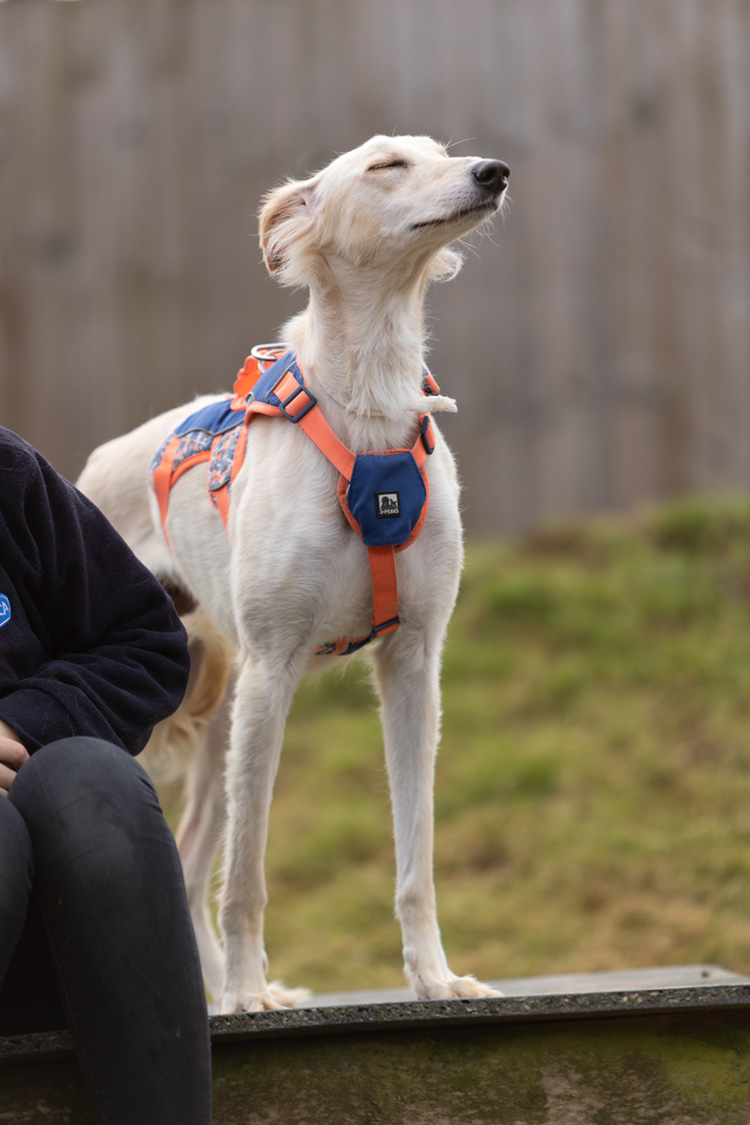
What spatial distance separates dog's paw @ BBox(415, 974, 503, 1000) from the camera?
215 cm

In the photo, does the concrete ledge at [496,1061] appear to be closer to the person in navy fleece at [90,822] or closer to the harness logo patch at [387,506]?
the person in navy fleece at [90,822]

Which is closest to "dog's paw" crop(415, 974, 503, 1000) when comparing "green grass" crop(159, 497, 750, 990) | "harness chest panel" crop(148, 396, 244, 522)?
"harness chest panel" crop(148, 396, 244, 522)

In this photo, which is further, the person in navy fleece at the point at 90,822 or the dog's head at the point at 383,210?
the dog's head at the point at 383,210

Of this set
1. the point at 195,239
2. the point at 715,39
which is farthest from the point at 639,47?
the point at 195,239

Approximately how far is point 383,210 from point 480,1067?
1.47 meters

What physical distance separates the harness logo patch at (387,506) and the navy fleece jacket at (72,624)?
0.50 m

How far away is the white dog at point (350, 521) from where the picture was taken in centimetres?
224

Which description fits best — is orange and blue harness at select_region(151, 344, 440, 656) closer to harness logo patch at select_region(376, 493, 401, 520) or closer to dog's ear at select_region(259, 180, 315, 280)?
harness logo patch at select_region(376, 493, 401, 520)

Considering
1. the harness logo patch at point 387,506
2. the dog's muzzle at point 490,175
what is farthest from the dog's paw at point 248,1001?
the dog's muzzle at point 490,175

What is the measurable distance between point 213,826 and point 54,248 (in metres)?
2.88

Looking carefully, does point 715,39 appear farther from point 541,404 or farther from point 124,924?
point 124,924

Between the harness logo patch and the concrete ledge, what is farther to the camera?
the harness logo patch

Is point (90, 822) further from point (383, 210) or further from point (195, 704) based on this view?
point (195, 704)

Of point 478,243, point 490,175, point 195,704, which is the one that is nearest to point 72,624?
point 490,175
